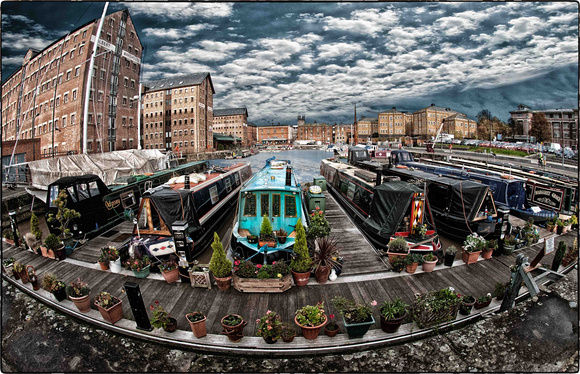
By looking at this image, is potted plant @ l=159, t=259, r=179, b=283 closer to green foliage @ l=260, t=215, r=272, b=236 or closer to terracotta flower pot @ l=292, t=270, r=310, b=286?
green foliage @ l=260, t=215, r=272, b=236

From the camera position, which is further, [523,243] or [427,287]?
[523,243]

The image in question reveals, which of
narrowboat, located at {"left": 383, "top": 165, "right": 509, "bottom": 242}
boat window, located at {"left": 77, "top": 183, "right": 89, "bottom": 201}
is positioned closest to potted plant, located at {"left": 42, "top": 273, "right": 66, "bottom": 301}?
boat window, located at {"left": 77, "top": 183, "right": 89, "bottom": 201}

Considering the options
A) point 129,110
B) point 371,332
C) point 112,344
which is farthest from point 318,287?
point 129,110

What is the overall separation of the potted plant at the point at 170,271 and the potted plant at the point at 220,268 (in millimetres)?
1221

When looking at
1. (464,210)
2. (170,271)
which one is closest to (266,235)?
(170,271)

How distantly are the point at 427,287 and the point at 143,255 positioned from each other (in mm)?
8145

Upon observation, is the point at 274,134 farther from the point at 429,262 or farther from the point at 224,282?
the point at 224,282

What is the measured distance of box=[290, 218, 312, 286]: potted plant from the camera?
21.7 feet

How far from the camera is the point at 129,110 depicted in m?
32.0

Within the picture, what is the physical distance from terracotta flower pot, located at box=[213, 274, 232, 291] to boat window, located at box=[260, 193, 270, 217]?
7.91 ft

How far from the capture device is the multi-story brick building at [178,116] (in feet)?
159

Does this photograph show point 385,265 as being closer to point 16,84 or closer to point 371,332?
point 371,332

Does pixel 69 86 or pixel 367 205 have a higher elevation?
pixel 69 86

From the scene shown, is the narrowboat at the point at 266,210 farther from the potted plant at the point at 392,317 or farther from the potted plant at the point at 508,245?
the potted plant at the point at 508,245
